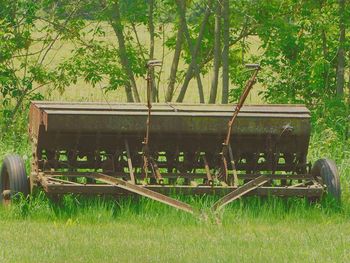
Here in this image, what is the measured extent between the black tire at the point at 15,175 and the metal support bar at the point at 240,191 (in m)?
2.15

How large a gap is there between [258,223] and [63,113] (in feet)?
7.93

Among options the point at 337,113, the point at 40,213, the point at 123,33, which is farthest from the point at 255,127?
the point at 123,33

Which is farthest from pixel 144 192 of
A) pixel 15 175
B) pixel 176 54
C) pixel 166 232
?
pixel 176 54

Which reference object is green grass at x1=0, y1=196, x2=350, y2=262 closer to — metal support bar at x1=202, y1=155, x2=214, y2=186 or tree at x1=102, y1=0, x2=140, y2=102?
metal support bar at x1=202, y1=155, x2=214, y2=186

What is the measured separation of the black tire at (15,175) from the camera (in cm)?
1305

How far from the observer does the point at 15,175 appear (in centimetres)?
1309

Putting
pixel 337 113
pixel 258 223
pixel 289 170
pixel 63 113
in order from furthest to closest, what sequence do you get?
pixel 337 113, pixel 289 170, pixel 63 113, pixel 258 223

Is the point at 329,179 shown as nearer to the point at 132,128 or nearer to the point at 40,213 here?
the point at 132,128

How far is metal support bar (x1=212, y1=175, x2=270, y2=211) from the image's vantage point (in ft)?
40.1

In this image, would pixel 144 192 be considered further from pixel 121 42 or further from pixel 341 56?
pixel 121 42

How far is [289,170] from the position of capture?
14.1 meters

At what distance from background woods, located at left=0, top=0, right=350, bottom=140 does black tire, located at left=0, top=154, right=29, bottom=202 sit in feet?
25.8

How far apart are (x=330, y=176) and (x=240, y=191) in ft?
4.63

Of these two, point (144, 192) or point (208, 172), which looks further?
point (208, 172)
